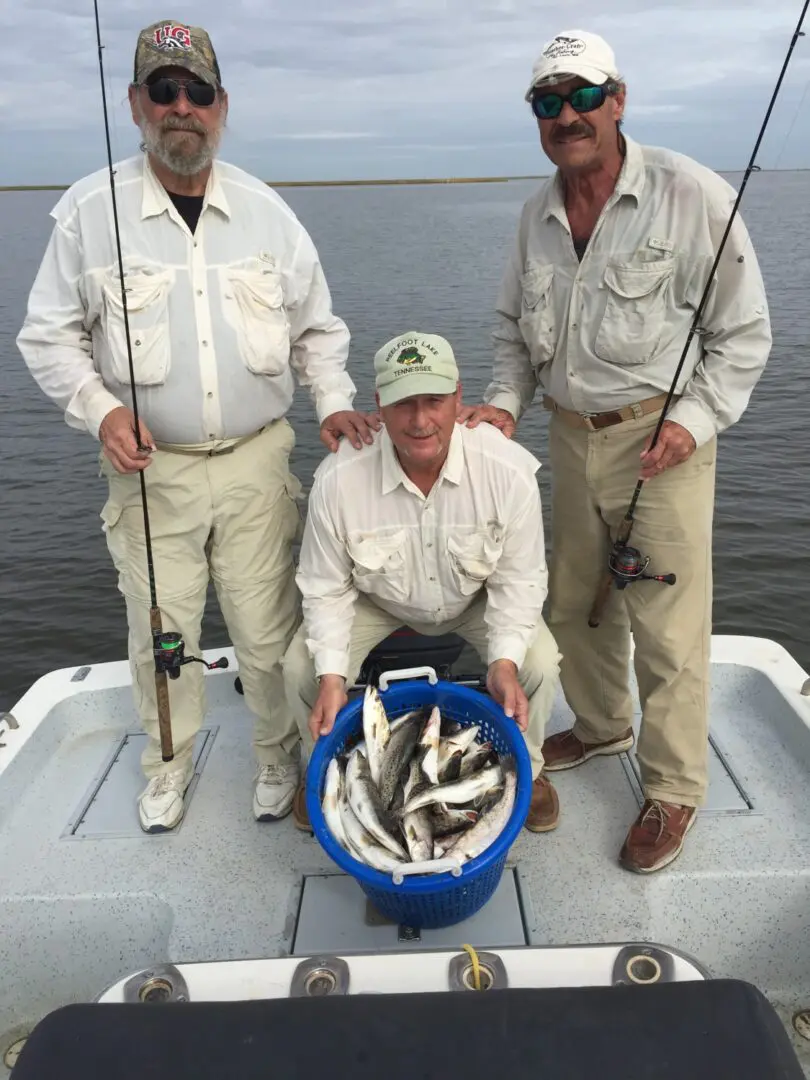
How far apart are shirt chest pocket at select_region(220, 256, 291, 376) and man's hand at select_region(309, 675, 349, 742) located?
3.84 feet

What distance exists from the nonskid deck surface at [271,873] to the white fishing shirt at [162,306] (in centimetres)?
164

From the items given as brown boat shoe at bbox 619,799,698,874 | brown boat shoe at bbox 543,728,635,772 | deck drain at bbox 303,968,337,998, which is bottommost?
brown boat shoe at bbox 543,728,635,772

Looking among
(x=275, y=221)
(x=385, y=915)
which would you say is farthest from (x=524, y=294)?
(x=385, y=915)

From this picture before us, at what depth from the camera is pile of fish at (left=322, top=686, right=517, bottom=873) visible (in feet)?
8.37

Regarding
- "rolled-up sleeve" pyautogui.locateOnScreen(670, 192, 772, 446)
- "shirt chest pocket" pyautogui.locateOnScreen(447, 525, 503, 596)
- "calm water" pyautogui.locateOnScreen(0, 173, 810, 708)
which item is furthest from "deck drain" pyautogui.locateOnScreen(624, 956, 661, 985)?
"calm water" pyautogui.locateOnScreen(0, 173, 810, 708)

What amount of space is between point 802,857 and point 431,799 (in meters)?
1.49

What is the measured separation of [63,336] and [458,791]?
2087mm

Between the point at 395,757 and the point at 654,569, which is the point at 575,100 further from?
the point at 395,757

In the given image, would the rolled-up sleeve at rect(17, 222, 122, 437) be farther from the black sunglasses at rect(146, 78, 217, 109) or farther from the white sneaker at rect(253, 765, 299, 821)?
the white sneaker at rect(253, 765, 299, 821)

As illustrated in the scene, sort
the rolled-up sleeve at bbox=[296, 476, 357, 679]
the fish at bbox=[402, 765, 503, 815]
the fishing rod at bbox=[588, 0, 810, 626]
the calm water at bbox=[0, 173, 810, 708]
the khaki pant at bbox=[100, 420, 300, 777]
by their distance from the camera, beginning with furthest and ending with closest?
1. the calm water at bbox=[0, 173, 810, 708]
2. the khaki pant at bbox=[100, 420, 300, 777]
3. the rolled-up sleeve at bbox=[296, 476, 357, 679]
4. the fishing rod at bbox=[588, 0, 810, 626]
5. the fish at bbox=[402, 765, 503, 815]

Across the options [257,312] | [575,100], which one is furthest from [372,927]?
[575,100]

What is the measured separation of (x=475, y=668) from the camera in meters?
6.84

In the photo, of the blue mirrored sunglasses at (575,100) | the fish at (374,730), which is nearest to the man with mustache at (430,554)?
the fish at (374,730)

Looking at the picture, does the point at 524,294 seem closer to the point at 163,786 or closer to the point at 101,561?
the point at 163,786
